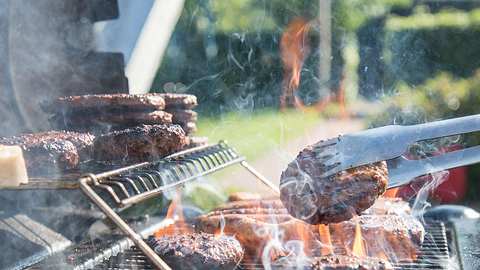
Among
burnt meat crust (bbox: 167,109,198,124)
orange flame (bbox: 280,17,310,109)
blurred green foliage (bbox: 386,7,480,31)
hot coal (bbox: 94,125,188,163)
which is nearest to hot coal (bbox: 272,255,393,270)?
hot coal (bbox: 94,125,188,163)

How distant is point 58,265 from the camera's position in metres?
2.98

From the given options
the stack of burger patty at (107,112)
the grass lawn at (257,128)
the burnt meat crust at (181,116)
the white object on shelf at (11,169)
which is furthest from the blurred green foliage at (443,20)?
the white object on shelf at (11,169)

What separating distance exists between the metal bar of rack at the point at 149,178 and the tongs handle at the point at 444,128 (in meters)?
1.03

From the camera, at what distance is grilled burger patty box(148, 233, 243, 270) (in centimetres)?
276

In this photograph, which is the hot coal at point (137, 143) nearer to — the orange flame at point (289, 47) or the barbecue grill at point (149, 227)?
the barbecue grill at point (149, 227)

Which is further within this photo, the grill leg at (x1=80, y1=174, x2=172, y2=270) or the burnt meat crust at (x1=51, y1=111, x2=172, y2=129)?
the burnt meat crust at (x1=51, y1=111, x2=172, y2=129)

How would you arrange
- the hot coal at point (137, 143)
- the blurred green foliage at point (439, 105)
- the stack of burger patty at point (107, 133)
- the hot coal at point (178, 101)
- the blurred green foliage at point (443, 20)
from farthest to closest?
1. the blurred green foliage at point (443, 20)
2. the blurred green foliage at point (439, 105)
3. the hot coal at point (178, 101)
4. the hot coal at point (137, 143)
5. the stack of burger patty at point (107, 133)

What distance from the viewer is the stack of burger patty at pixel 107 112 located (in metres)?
3.32

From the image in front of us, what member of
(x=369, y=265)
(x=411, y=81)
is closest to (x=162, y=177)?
(x=369, y=265)

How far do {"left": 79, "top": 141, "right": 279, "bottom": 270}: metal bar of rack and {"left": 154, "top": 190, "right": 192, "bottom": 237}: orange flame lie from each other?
0.48m

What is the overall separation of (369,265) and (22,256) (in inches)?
64.5

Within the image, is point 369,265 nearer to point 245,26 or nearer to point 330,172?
point 330,172

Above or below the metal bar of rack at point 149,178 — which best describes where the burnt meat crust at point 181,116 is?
above

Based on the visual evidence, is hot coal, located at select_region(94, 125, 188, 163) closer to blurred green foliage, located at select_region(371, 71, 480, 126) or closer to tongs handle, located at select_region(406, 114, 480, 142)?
tongs handle, located at select_region(406, 114, 480, 142)
